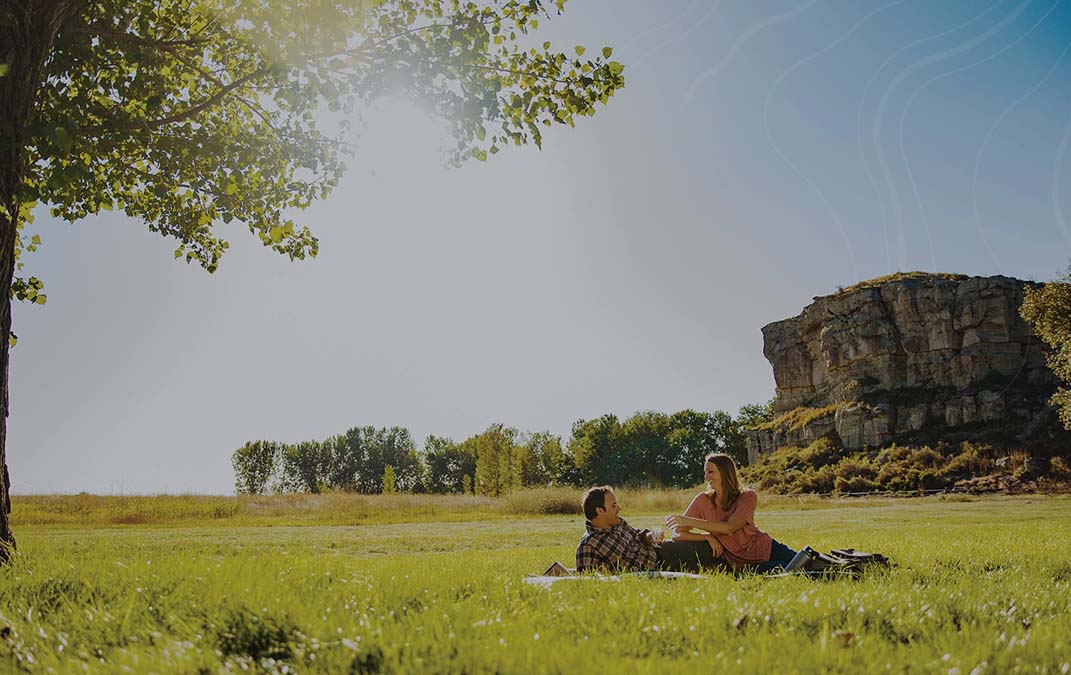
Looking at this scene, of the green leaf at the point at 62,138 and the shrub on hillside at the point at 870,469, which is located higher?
the green leaf at the point at 62,138

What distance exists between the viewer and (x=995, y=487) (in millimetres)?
54406

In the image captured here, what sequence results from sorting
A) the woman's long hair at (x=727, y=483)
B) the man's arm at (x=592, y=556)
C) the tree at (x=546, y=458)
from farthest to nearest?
1. the tree at (x=546, y=458)
2. the woman's long hair at (x=727, y=483)
3. the man's arm at (x=592, y=556)

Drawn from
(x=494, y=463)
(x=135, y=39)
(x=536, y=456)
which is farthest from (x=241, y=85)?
(x=536, y=456)

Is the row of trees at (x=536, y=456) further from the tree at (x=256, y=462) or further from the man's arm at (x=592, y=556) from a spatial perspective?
the man's arm at (x=592, y=556)

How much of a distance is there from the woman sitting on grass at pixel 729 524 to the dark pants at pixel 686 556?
75 mm

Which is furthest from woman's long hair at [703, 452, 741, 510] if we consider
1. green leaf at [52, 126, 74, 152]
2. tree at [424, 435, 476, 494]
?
tree at [424, 435, 476, 494]

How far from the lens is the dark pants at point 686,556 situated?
26.4 feet

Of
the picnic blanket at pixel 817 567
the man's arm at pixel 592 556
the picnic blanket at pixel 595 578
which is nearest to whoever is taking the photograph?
the picnic blanket at pixel 595 578

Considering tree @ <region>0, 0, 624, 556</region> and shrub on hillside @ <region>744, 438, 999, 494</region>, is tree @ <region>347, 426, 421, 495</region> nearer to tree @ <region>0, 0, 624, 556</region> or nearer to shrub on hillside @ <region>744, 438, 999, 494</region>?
shrub on hillside @ <region>744, 438, 999, 494</region>

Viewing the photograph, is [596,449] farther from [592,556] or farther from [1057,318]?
[592,556]

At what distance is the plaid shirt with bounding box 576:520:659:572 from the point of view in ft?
25.1

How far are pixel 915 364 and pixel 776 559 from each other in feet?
264

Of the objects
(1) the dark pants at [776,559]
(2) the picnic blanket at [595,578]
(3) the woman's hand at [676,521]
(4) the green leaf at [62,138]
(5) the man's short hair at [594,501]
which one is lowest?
(1) the dark pants at [776,559]

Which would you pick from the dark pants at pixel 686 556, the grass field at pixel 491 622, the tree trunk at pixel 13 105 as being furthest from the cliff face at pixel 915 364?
the tree trunk at pixel 13 105
